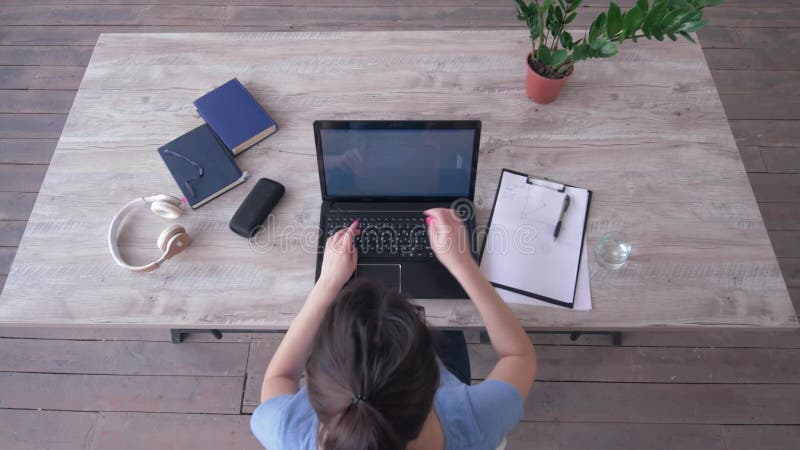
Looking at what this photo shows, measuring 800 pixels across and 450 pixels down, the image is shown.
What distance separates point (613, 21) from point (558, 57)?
0.13 meters

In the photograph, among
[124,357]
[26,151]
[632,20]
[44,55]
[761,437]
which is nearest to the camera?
[632,20]

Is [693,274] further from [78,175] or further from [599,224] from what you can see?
[78,175]

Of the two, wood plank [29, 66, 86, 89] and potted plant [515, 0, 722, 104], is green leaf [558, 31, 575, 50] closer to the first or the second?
potted plant [515, 0, 722, 104]

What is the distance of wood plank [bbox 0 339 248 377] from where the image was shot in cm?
164

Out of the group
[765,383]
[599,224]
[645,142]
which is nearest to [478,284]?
[599,224]

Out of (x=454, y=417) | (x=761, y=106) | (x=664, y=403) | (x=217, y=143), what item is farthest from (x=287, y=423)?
(x=761, y=106)

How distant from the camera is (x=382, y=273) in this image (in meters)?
1.04

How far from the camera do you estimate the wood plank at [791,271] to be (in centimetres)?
177

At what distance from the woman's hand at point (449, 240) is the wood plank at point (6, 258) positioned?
5.70 feet

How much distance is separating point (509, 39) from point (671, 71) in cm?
43

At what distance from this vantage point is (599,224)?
42.4 inches

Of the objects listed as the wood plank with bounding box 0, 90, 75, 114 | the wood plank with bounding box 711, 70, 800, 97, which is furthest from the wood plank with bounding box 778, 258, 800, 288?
the wood plank with bounding box 0, 90, 75, 114

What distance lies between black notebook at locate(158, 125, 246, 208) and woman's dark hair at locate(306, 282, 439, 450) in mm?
554

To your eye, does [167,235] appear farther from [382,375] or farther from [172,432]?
[172,432]
